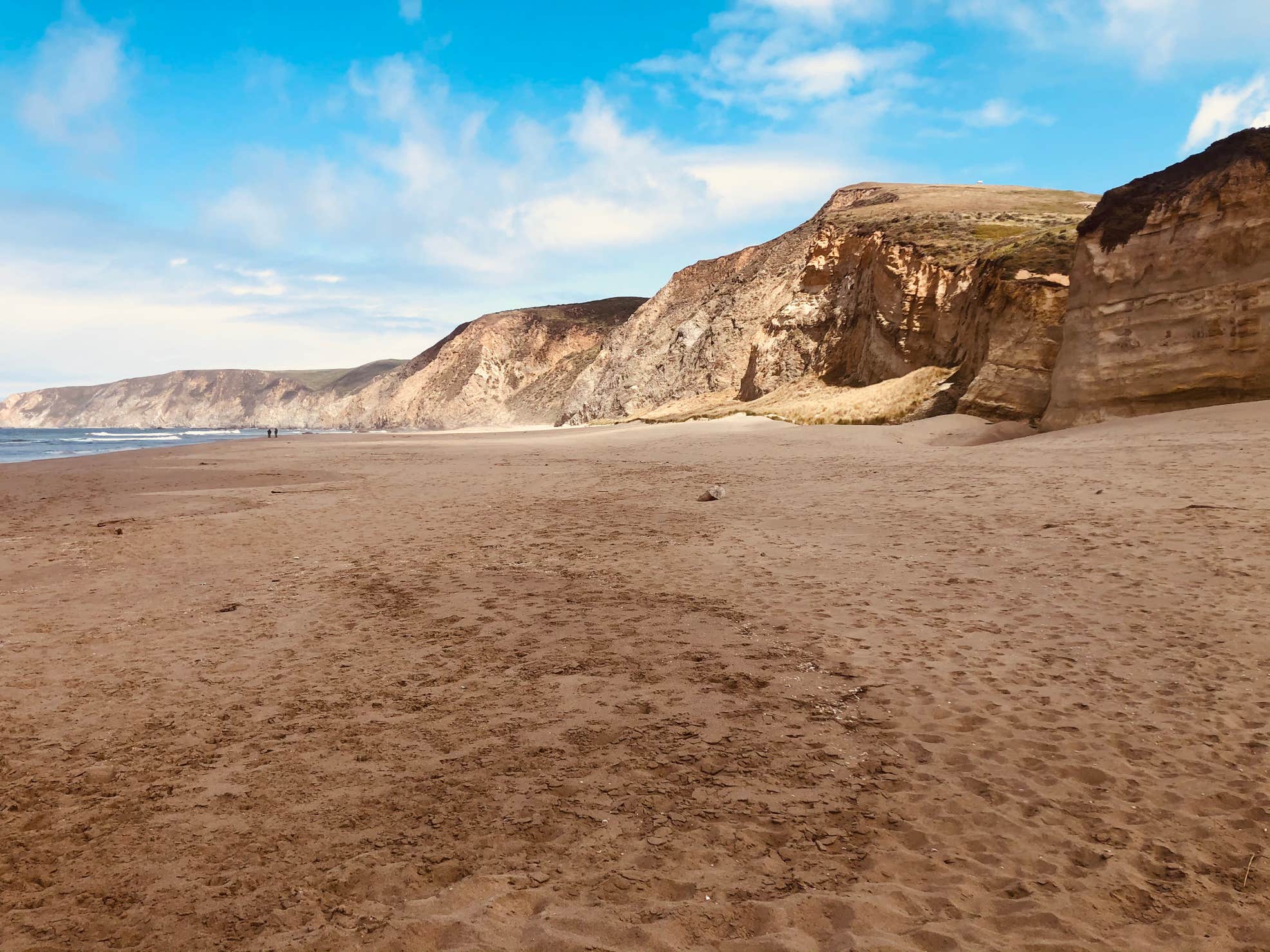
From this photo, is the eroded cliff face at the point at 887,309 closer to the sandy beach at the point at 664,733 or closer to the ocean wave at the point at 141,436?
the sandy beach at the point at 664,733

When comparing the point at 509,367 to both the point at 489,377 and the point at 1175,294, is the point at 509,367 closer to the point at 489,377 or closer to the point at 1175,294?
the point at 489,377

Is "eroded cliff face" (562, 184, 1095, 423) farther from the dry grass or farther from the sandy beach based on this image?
the sandy beach

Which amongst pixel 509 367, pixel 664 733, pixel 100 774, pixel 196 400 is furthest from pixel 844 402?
pixel 196 400

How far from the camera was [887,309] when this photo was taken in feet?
83.9

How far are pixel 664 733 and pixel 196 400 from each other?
7507 inches

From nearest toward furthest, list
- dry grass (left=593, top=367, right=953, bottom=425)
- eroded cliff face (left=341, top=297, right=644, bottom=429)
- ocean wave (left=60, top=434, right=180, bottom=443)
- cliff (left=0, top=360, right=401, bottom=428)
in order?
1. dry grass (left=593, top=367, right=953, bottom=425)
2. ocean wave (left=60, top=434, right=180, bottom=443)
3. eroded cliff face (left=341, top=297, right=644, bottom=429)
4. cliff (left=0, top=360, right=401, bottom=428)

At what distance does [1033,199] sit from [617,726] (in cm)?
3054

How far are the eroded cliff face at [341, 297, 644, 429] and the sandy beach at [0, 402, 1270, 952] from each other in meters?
63.1

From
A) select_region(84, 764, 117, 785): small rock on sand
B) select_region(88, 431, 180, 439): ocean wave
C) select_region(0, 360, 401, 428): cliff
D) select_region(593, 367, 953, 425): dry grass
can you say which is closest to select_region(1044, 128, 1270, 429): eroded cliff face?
select_region(593, 367, 953, 425): dry grass

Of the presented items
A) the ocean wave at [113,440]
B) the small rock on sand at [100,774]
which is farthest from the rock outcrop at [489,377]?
the small rock on sand at [100,774]

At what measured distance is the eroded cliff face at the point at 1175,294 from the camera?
40.6 ft

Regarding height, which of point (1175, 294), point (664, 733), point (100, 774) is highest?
point (1175, 294)

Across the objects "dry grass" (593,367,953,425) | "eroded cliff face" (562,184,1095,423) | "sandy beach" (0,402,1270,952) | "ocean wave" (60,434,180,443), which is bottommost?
"sandy beach" (0,402,1270,952)

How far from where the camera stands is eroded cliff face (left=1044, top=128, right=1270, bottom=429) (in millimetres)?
12375
